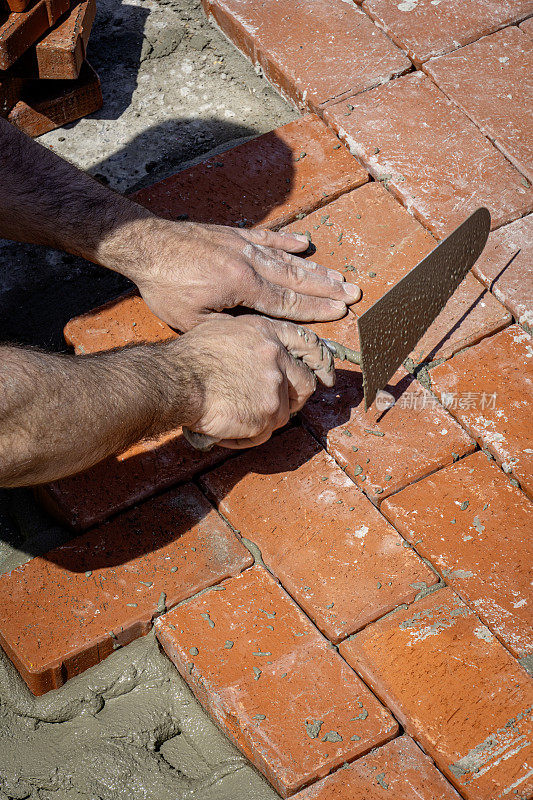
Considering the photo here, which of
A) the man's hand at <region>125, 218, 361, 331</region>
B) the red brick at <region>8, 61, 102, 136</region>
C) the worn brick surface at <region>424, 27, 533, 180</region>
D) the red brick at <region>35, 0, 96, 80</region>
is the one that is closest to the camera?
the man's hand at <region>125, 218, 361, 331</region>

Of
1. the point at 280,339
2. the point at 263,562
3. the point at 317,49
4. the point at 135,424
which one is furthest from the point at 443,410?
the point at 317,49

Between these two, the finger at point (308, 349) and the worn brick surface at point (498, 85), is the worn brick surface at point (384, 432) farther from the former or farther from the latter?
the worn brick surface at point (498, 85)

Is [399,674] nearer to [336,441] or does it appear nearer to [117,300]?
[336,441]

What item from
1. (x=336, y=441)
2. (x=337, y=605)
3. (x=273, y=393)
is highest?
(x=273, y=393)

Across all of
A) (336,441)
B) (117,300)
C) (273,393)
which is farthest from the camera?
(117,300)

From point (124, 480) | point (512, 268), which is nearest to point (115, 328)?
point (124, 480)

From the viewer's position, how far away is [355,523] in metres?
2.47

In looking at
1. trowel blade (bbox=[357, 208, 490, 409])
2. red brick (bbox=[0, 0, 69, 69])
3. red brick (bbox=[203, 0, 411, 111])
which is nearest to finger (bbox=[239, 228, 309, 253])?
trowel blade (bbox=[357, 208, 490, 409])

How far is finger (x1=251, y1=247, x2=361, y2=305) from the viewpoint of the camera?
2.71 m

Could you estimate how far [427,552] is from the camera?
2400mm

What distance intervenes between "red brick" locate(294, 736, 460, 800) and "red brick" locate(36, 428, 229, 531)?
1.01 meters

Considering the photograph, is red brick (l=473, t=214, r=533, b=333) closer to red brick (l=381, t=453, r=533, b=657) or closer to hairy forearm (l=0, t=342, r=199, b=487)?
red brick (l=381, t=453, r=533, b=657)

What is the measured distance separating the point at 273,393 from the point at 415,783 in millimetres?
1122

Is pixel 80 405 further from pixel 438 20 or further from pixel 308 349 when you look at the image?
pixel 438 20
